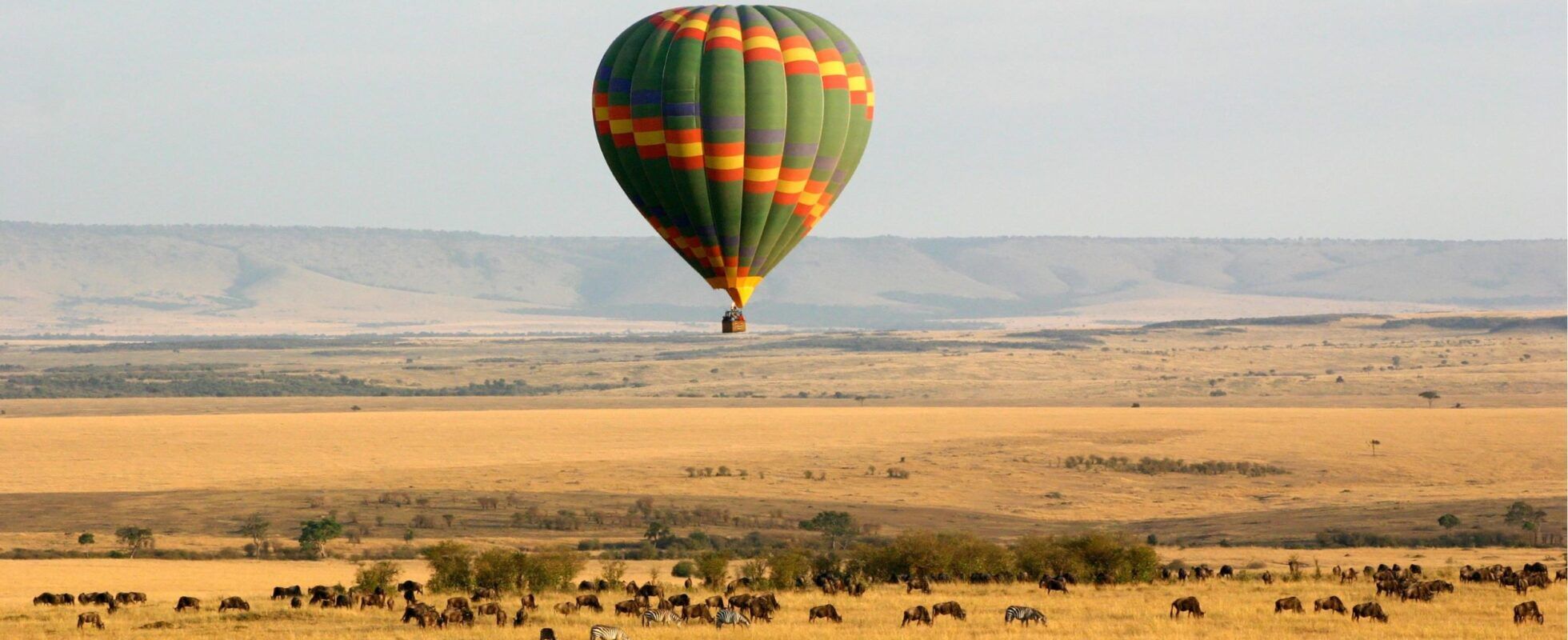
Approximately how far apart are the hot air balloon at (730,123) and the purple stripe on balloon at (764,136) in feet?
0.09

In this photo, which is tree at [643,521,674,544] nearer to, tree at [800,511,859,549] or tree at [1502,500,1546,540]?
tree at [800,511,859,549]

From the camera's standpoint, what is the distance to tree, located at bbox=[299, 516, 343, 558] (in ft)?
166

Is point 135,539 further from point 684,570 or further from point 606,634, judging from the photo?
point 606,634

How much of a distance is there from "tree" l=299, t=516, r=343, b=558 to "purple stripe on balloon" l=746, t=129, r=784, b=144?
2047cm

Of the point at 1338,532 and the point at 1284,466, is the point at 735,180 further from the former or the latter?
the point at 1284,466

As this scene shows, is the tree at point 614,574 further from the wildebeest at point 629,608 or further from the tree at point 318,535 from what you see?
the tree at point 318,535

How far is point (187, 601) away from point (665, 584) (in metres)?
9.48

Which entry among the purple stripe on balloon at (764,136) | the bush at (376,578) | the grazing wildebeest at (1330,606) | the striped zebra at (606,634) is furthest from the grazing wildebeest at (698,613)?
the grazing wildebeest at (1330,606)

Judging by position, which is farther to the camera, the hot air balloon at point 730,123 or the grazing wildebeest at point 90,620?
the hot air balloon at point 730,123

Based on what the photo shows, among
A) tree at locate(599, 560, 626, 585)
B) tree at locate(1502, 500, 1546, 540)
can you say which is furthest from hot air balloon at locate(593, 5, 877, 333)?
tree at locate(1502, 500, 1546, 540)

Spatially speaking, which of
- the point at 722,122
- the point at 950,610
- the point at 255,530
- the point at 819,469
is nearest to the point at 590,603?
the point at 950,610

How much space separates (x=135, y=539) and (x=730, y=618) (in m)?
26.5

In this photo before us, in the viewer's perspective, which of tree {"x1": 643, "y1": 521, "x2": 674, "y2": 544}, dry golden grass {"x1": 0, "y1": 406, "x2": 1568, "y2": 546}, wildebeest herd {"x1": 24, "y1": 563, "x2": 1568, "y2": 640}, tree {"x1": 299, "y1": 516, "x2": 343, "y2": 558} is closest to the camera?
wildebeest herd {"x1": 24, "y1": 563, "x2": 1568, "y2": 640}

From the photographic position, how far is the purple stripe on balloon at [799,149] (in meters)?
35.7
